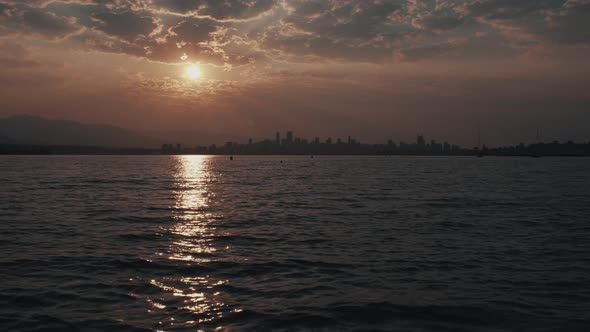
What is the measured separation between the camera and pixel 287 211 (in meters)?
36.4

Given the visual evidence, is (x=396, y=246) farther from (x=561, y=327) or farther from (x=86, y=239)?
(x=86, y=239)

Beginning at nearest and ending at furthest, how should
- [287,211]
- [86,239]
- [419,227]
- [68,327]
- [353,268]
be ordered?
[68,327]
[353,268]
[86,239]
[419,227]
[287,211]

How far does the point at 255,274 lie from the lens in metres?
16.3

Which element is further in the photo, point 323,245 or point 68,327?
point 323,245

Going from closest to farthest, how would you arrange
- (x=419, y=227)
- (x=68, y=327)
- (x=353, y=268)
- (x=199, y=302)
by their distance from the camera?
1. (x=68, y=327)
2. (x=199, y=302)
3. (x=353, y=268)
4. (x=419, y=227)

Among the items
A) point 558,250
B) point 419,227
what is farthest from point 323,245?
point 558,250

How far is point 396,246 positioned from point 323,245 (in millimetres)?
3511

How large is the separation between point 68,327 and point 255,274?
6.60 metres

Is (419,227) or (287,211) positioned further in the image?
(287,211)

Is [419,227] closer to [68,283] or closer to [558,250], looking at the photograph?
[558,250]

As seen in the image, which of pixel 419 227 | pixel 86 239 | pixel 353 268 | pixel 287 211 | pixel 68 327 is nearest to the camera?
pixel 68 327

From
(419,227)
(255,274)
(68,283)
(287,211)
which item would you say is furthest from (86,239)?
(419,227)

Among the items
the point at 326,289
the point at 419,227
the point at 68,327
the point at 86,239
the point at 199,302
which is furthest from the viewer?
the point at 419,227

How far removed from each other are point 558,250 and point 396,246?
7.53 meters
